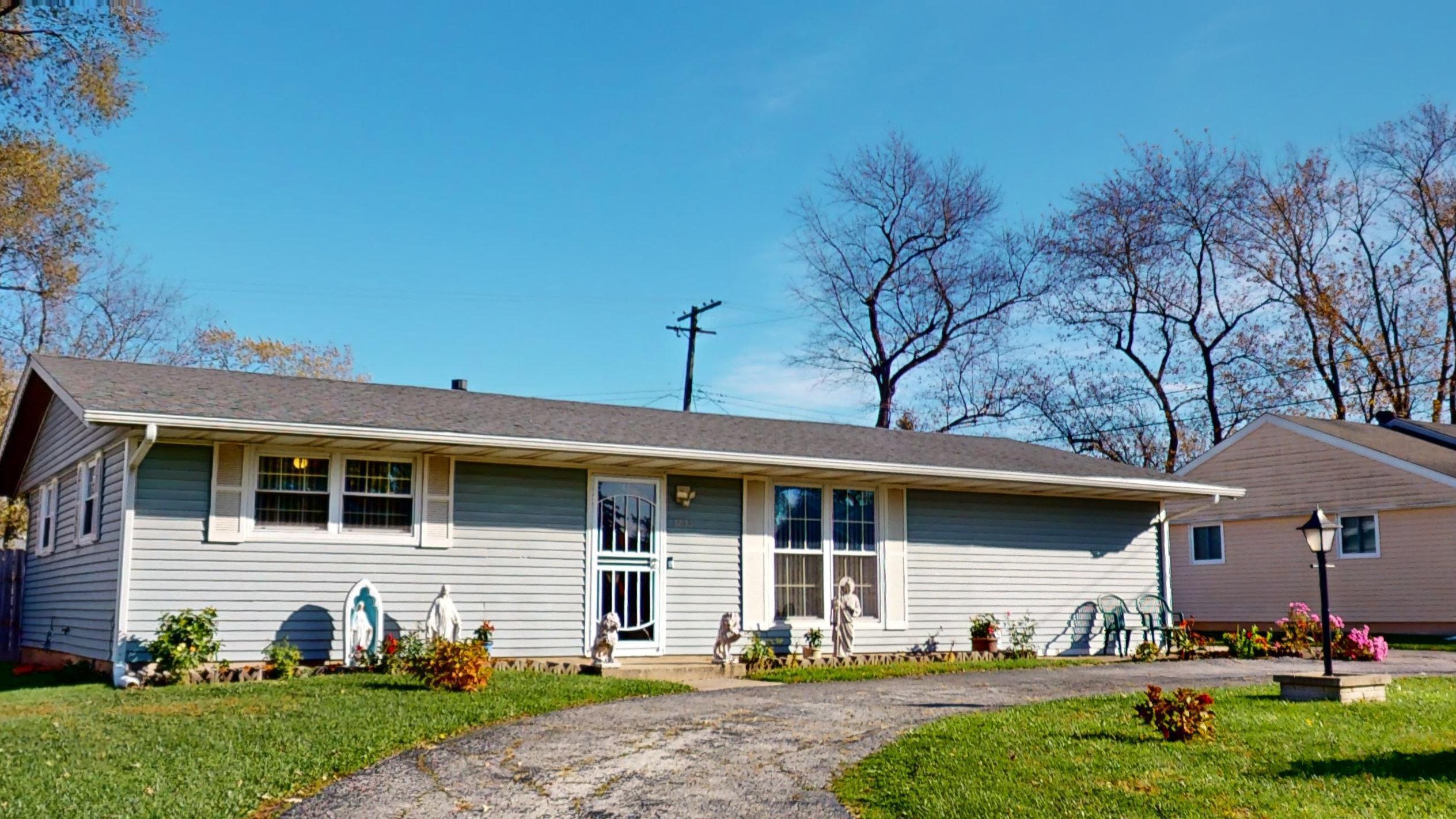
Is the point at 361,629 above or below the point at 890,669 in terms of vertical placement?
above

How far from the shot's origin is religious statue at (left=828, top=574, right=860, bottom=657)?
14055 mm

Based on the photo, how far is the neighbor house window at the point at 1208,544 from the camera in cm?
2477

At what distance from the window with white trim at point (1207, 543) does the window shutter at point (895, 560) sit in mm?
12589

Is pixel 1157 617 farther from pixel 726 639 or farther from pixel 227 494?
pixel 227 494

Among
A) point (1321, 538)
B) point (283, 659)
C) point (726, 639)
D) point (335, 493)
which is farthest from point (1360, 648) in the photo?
point (283, 659)

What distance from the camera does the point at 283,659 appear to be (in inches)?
440

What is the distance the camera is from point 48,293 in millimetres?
23875

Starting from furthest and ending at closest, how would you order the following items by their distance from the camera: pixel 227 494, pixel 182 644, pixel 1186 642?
1. pixel 1186 642
2. pixel 227 494
3. pixel 182 644

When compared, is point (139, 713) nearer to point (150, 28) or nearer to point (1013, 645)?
point (1013, 645)

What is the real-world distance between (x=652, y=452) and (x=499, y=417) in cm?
191

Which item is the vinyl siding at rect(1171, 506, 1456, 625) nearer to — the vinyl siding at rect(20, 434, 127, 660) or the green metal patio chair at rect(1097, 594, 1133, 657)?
the green metal patio chair at rect(1097, 594, 1133, 657)

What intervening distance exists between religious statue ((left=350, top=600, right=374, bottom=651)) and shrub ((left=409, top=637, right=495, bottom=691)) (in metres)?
1.74

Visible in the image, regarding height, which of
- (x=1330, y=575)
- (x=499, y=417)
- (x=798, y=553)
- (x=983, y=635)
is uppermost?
(x=499, y=417)

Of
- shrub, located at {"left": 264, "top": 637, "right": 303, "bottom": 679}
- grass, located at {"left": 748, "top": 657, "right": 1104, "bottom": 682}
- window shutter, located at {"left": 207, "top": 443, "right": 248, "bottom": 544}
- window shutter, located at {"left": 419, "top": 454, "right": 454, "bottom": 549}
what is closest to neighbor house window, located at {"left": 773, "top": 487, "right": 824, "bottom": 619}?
grass, located at {"left": 748, "top": 657, "right": 1104, "bottom": 682}
